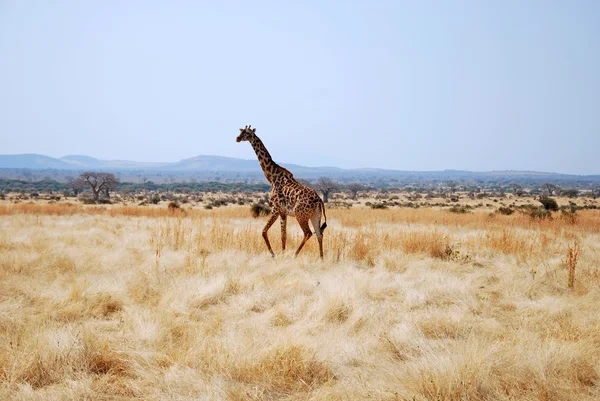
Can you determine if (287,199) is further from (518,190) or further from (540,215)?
(518,190)

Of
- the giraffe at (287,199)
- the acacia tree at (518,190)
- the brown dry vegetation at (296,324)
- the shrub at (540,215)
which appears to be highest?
the giraffe at (287,199)

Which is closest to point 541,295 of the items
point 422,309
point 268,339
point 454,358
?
point 422,309

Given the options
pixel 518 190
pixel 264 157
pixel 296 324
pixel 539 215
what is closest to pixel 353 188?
pixel 539 215

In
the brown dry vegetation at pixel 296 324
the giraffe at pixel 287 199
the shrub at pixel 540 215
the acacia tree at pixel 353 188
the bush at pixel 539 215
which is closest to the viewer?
the brown dry vegetation at pixel 296 324

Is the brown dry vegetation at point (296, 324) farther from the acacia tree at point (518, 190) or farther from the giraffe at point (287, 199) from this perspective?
the acacia tree at point (518, 190)

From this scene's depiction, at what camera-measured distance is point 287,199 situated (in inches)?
375

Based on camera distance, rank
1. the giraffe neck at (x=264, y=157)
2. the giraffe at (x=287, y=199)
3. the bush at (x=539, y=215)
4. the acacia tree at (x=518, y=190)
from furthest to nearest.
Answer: the acacia tree at (x=518, y=190) < the bush at (x=539, y=215) < the giraffe neck at (x=264, y=157) < the giraffe at (x=287, y=199)

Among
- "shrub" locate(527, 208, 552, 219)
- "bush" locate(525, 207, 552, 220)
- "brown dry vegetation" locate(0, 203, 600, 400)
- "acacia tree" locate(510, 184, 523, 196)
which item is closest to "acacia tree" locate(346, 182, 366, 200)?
"acacia tree" locate(510, 184, 523, 196)

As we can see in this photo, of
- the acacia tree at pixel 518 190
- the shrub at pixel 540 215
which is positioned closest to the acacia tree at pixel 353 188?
the acacia tree at pixel 518 190

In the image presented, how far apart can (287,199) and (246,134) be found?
1.79m

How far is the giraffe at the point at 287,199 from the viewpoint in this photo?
9.21m

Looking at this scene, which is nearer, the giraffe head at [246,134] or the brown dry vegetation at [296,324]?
the brown dry vegetation at [296,324]

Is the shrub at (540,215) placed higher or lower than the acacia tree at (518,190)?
higher

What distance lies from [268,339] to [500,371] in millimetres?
2218
